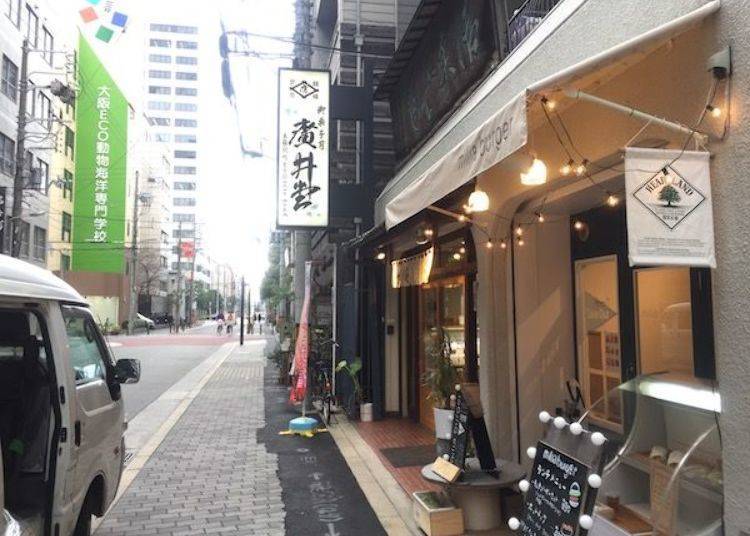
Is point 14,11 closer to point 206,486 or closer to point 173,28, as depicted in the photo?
point 206,486

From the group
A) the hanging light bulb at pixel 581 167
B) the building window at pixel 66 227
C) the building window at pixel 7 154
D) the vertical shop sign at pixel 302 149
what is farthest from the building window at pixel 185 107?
the hanging light bulb at pixel 581 167

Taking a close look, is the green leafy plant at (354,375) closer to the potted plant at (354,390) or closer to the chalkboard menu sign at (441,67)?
the potted plant at (354,390)

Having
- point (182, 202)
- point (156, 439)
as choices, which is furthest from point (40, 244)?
point (182, 202)

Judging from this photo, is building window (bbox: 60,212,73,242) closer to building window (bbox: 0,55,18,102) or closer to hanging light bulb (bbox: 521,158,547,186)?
building window (bbox: 0,55,18,102)

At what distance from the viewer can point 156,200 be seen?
69438mm

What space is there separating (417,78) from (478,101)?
386 cm

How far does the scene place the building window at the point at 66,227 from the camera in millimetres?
42844

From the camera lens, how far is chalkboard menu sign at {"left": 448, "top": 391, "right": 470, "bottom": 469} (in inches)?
192

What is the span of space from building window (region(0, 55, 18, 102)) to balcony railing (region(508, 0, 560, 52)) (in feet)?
103

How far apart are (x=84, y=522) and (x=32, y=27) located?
37.3 metres

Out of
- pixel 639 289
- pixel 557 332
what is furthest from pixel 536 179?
pixel 557 332

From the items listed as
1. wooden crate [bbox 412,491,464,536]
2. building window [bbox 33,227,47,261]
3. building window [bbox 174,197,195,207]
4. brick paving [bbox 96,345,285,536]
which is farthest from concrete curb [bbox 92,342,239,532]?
building window [bbox 174,197,195,207]

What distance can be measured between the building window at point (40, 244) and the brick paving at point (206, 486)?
29409mm

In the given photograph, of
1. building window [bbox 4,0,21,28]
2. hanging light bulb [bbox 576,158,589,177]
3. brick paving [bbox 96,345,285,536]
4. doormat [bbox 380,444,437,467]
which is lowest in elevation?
brick paving [bbox 96,345,285,536]
